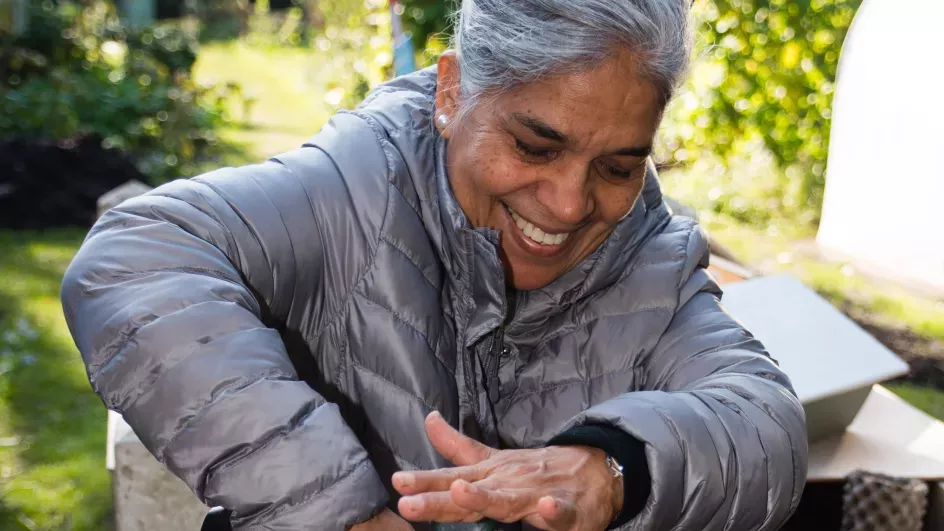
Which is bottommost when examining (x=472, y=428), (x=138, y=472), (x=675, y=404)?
(x=138, y=472)

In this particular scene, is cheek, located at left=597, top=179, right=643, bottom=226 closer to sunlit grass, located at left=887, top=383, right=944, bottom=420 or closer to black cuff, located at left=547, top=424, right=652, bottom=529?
black cuff, located at left=547, top=424, right=652, bottom=529

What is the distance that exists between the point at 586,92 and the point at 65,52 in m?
7.77

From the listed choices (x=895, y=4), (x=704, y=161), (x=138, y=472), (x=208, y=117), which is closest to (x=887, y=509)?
(x=138, y=472)

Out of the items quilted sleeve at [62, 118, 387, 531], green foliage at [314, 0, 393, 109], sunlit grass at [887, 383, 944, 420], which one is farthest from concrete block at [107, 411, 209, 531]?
green foliage at [314, 0, 393, 109]

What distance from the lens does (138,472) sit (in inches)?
82.7

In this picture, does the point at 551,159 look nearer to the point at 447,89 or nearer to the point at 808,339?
the point at 447,89

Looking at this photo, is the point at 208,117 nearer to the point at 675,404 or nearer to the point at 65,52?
the point at 65,52

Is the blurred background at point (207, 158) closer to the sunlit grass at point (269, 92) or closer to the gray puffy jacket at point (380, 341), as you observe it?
the sunlit grass at point (269, 92)

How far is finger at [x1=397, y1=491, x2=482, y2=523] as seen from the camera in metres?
1.31

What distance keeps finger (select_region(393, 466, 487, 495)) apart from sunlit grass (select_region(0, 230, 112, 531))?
195 centimetres

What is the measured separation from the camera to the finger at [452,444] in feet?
4.86

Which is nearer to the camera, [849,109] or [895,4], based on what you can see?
[895,4]

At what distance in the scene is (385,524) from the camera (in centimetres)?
140

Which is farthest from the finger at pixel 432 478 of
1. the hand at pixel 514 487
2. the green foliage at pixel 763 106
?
the green foliage at pixel 763 106
